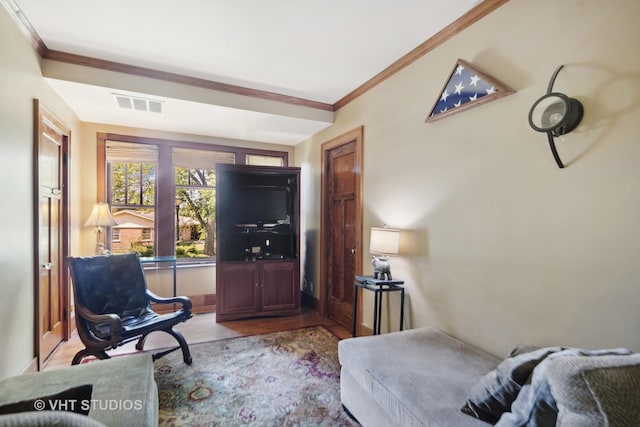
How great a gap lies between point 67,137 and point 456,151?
405cm

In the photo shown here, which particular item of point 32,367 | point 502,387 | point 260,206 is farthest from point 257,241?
point 502,387

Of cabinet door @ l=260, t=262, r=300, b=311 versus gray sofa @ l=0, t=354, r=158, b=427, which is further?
cabinet door @ l=260, t=262, r=300, b=311

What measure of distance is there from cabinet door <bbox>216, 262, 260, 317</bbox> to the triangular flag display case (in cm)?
293

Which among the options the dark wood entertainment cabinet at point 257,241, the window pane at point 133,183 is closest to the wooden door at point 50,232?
the window pane at point 133,183

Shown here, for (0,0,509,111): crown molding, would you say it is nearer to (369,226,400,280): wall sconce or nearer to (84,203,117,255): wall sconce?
(369,226,400,280): wall sconce

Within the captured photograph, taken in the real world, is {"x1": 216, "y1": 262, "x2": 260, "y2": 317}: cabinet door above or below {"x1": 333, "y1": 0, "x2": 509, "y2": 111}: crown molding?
below

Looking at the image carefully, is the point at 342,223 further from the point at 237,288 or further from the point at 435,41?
the point at 435,41

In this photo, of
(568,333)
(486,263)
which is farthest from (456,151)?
(568,333)

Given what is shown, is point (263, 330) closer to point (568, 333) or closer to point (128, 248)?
point (128, 248)

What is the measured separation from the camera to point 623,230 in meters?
1.50

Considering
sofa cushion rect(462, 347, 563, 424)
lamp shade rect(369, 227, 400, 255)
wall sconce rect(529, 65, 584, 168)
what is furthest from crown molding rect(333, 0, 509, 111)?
sofa cushion rect(462, 347, 563, 424)

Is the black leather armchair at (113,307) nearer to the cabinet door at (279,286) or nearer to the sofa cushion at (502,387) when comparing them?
the cabinet door at (279,286)

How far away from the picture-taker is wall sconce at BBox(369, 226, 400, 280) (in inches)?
108

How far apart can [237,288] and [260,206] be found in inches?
47.5
